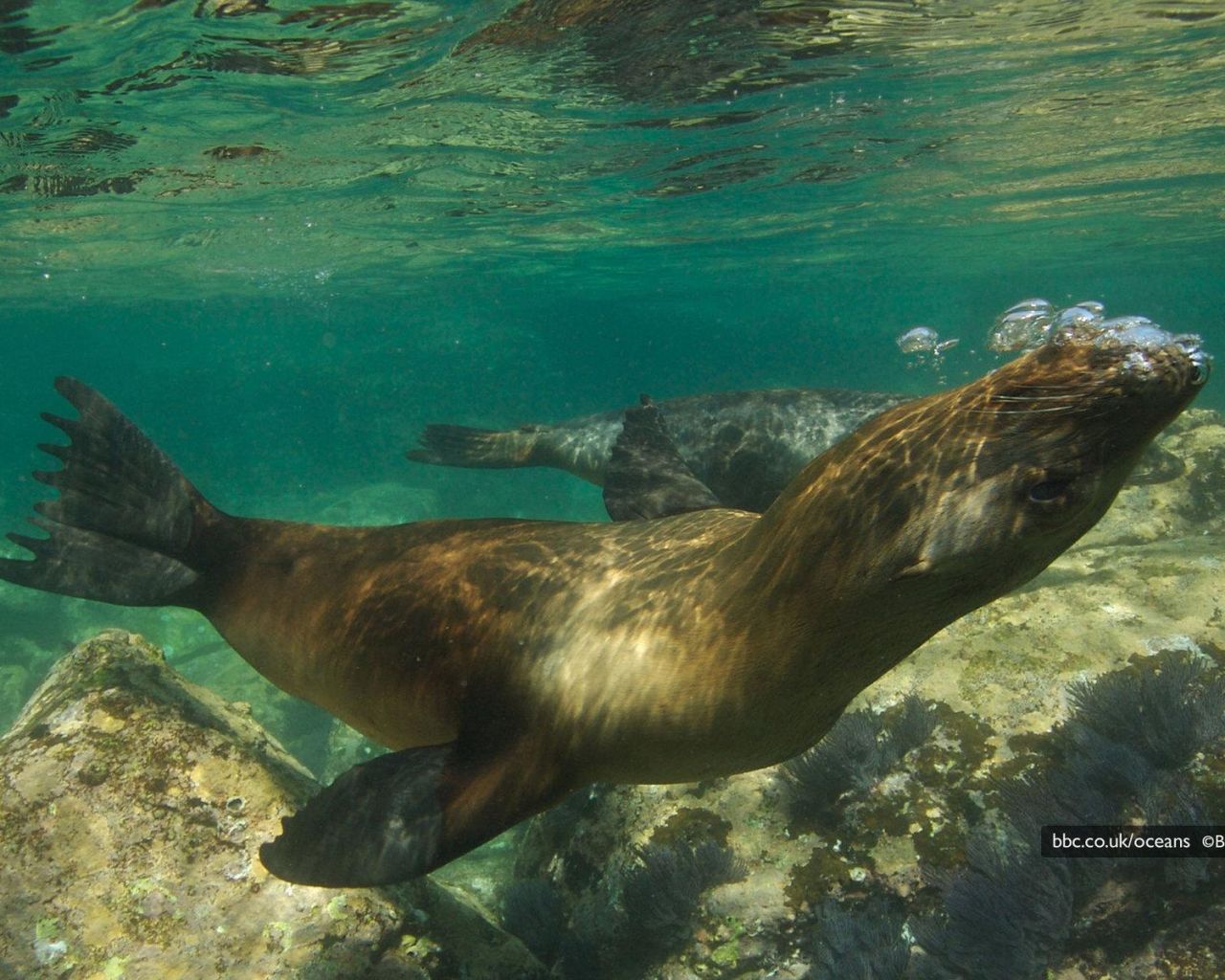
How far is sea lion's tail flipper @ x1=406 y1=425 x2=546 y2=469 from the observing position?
1044 cm

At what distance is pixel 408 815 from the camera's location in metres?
2.81

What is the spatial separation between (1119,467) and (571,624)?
1.97m

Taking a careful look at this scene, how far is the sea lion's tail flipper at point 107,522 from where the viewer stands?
4.37 metres

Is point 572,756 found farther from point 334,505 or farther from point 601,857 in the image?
point 334,505

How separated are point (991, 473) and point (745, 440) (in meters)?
6.82

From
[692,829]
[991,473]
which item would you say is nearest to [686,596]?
[991,473]

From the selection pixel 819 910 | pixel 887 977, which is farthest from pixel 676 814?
pixel 887 977

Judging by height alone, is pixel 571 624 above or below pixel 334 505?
above

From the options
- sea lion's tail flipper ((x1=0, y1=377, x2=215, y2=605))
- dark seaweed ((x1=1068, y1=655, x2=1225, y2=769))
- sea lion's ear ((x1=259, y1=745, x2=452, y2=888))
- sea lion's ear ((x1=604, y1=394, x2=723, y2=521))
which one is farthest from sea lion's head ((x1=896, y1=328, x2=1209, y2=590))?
sea lion's tail flipper ((x1=0, y1=377, x2=215, y2=605))

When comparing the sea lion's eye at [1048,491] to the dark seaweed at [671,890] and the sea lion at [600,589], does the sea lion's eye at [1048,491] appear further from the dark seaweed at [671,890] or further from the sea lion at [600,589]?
the dark seaweed at [671,890]

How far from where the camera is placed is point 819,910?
12.8 ft

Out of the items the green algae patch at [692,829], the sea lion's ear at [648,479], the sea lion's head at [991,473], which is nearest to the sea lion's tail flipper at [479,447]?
the sea lion's ear at [648,479]

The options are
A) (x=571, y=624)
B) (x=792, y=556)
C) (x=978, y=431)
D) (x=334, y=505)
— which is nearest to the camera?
(x=978, y=431)

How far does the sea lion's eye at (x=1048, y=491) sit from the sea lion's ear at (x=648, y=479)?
2.51m
